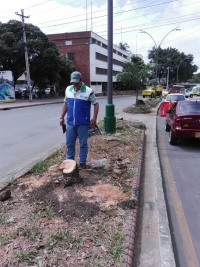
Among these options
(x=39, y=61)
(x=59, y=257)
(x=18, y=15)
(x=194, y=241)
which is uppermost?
(x=18, y=15)

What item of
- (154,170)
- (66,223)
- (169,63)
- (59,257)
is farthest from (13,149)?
(169,63)

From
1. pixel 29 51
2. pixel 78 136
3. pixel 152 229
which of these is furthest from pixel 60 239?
pixel 29 51

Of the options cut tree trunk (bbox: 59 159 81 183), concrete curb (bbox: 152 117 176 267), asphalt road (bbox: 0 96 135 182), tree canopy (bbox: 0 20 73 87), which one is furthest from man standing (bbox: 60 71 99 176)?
tree canopy (bbox: 0 20 73 87)

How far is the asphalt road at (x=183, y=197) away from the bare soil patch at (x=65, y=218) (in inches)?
27.1

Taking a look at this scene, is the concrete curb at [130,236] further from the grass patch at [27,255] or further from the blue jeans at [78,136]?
the blue jeans at [78,136]

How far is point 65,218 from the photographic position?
3.03m

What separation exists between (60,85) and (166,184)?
40.6m

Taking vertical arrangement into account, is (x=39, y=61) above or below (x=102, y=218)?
above

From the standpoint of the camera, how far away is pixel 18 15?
24.6m

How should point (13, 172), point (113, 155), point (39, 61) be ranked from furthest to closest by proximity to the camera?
1. point (39, 61)
2. point (113, 155)
3. point (13, 172)

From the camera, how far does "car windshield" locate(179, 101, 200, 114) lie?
24.5ft

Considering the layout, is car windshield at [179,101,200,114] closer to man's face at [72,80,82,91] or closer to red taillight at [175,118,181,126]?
red taillight at [175,118,181,126]

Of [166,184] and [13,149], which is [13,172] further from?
[166,184]

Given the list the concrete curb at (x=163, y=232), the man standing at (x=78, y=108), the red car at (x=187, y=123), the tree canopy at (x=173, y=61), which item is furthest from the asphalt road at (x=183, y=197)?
the tree canopy at (x=173, y=61)
